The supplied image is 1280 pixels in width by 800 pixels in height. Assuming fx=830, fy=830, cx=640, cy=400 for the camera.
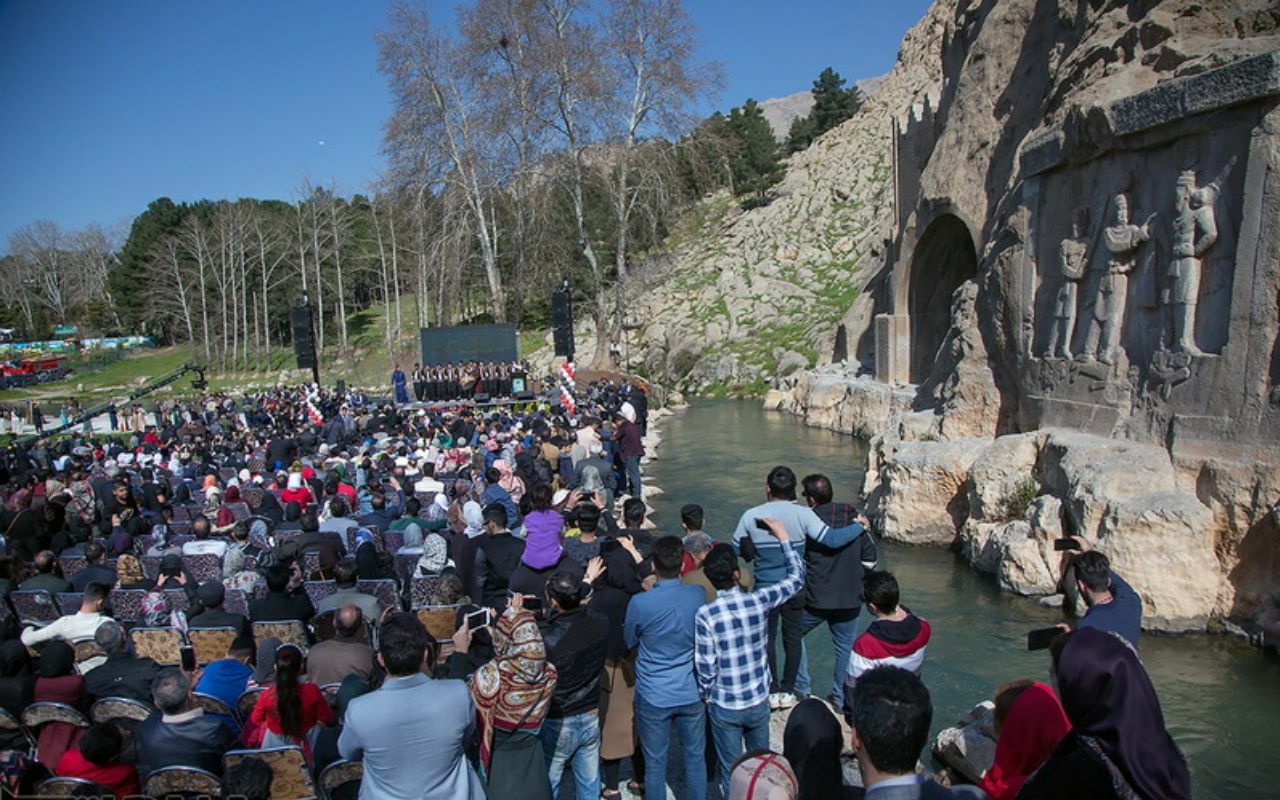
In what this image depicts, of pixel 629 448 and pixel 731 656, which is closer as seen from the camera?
pixel 731 656

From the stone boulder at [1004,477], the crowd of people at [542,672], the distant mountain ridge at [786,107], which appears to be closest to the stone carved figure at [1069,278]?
the stone boulder at [1004,477]

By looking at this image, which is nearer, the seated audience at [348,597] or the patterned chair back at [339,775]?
the patterned chair back at [339,775]

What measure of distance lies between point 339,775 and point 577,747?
3.59 ft

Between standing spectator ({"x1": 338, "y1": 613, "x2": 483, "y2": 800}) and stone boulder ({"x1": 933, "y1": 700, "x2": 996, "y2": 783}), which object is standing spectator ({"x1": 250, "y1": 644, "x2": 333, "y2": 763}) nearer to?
standing spectator ({"x1": 338, "y1": 613, "x2": 483, "y2": 800})

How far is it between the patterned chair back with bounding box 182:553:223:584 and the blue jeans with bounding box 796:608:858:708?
208 inches

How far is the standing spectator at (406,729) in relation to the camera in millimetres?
3146

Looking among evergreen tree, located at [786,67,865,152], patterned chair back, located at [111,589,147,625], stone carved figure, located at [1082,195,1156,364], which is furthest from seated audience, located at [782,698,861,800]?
evergreen tree, located at [786,67,865,152]

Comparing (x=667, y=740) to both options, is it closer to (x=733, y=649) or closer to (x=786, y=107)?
(x=733, y=649)

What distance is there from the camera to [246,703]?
411 cm

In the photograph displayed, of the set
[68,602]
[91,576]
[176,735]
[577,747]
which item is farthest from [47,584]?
[577,747]

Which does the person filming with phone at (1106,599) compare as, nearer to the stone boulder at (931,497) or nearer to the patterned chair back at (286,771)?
the patterned chair back at (286,771)

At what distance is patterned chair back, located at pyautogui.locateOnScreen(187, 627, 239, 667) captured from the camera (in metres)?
5.11

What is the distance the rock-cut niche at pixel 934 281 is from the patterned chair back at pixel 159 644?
16914mm

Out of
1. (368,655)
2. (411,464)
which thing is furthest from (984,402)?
(368,655)
